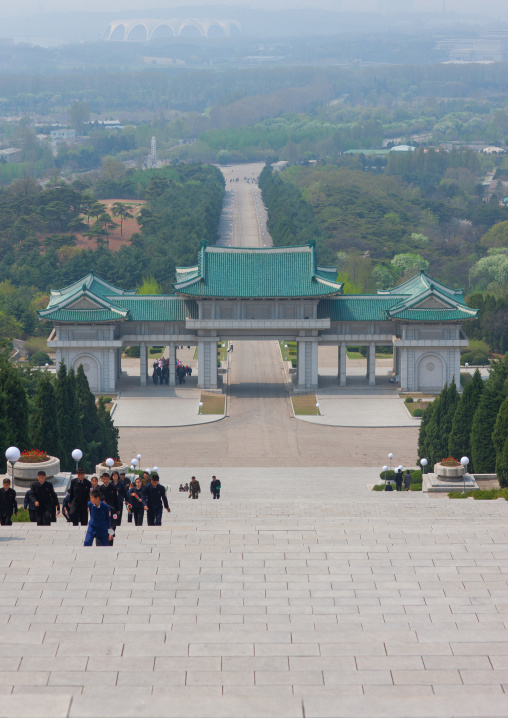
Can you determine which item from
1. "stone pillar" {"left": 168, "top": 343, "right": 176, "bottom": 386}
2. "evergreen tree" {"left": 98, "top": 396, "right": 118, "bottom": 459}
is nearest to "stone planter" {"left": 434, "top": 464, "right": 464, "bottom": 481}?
"evergreen tree" {"left": 98, "top": 396, "right": 118, "bottom": 459}

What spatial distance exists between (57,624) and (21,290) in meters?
81.0

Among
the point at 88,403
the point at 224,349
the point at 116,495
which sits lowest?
the point at 224,349

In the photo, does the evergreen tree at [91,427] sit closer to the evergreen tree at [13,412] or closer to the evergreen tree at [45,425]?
the evergreen tree at [45,425]

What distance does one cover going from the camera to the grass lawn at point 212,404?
66.9m

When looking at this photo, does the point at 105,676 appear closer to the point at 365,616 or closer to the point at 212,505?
the point at 365,616

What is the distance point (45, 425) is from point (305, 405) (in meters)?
27.5

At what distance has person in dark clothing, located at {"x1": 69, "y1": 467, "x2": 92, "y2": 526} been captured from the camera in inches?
1078

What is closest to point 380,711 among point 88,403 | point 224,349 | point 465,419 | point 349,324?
point 465,419

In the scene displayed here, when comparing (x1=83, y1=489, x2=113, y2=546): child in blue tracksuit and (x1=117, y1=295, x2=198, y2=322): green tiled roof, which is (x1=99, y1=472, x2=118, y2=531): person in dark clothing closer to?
(x1=83, y1=489, x2=113, y2=546): child in blue tracksuit

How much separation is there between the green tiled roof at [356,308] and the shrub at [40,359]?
19515mm

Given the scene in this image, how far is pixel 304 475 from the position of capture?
165 feet

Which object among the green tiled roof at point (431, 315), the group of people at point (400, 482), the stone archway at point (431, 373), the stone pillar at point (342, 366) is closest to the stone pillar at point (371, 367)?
the stone pillar at point (342, 366)

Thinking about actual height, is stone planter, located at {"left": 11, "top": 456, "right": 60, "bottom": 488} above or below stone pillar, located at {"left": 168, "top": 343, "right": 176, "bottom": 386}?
above

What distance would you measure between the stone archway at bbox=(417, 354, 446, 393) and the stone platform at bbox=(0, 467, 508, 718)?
42937mm
